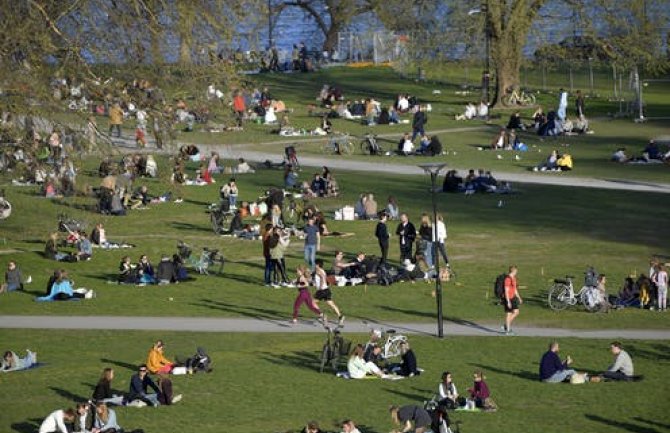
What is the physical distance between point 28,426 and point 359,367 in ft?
20.7

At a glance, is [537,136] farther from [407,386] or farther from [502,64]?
[407,386]

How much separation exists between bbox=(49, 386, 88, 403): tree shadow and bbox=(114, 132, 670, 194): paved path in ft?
80.4

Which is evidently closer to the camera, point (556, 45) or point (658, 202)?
point (658, 202)

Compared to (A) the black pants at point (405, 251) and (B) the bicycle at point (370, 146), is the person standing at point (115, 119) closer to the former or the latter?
(B) the bicycle at point (370, 146)

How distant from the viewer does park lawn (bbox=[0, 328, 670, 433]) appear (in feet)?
95.7

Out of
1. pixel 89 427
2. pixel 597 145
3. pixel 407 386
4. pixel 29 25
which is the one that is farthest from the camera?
pixel 597 145

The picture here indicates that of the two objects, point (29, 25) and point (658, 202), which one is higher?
point (29, 25)

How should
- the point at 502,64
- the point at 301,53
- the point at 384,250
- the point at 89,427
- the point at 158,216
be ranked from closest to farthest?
the point at 89,427
the point at 384,250
the point at 158,216
the point at 502,64
the point at 301,53

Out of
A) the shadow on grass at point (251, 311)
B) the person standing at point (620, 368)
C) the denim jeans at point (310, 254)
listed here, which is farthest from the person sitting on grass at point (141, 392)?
the denim jeans at point (310, 254)

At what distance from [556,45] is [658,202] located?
27334 mm

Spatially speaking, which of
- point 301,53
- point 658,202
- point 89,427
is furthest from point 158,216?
point 301,53

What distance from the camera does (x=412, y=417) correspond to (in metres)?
27.6

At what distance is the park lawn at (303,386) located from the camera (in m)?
29.2

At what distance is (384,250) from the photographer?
1706 inches
